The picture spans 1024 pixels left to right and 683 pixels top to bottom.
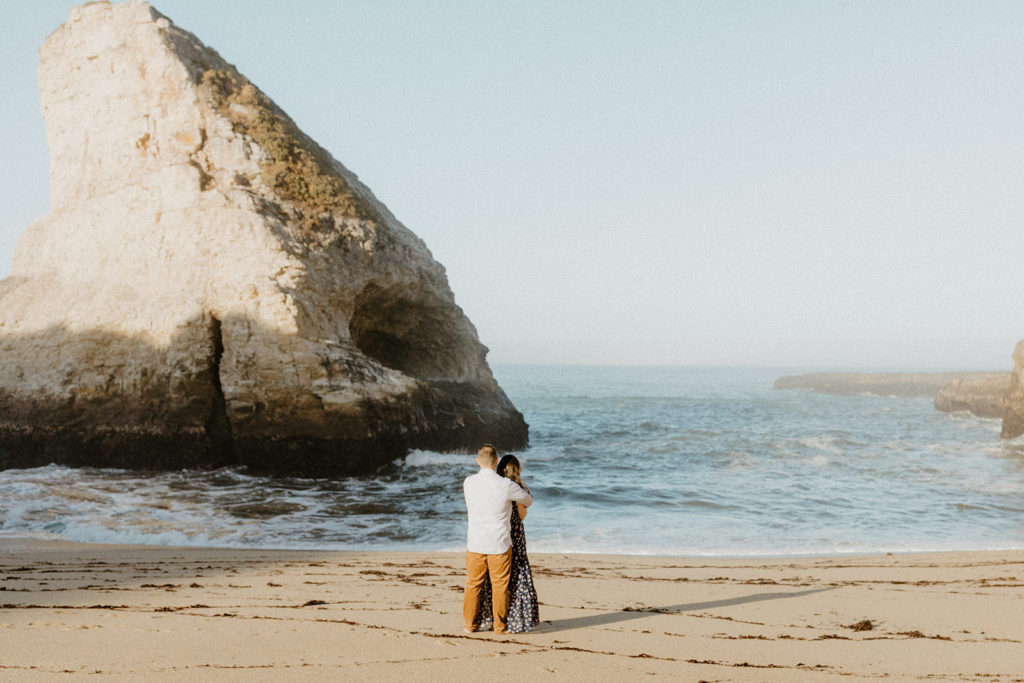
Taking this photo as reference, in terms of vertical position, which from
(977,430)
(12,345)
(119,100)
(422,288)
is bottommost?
(977,430)

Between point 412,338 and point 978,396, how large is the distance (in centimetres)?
3488

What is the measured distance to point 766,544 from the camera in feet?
34.7

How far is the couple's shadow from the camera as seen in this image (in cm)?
585

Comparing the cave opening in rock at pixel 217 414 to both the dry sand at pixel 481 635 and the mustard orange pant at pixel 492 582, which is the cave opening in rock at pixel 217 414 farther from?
the mustard orange pant at pixel 492 582

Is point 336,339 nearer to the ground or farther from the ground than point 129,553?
farther from the ground

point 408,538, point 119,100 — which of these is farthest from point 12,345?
point 408,538

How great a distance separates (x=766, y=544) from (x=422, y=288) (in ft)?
38.6

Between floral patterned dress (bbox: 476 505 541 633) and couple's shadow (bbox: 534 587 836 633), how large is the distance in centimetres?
20

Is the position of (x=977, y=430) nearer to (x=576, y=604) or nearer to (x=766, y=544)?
(x=766, y=544)

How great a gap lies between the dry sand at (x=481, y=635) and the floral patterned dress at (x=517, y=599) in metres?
0.14

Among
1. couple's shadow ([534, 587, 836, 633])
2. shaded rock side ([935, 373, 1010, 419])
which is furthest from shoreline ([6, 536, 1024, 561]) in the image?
shaded rock side ([935, 373, 1010, 419])

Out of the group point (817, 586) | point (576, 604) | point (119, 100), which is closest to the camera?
point (576, 604)

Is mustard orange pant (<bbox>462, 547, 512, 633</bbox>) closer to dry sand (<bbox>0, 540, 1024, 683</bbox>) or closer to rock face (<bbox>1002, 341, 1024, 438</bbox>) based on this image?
dry sand (<bbox>0, 540, 1024, 683</bbox>)

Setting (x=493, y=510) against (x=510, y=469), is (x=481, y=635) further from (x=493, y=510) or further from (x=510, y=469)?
(x=510, y=469)
